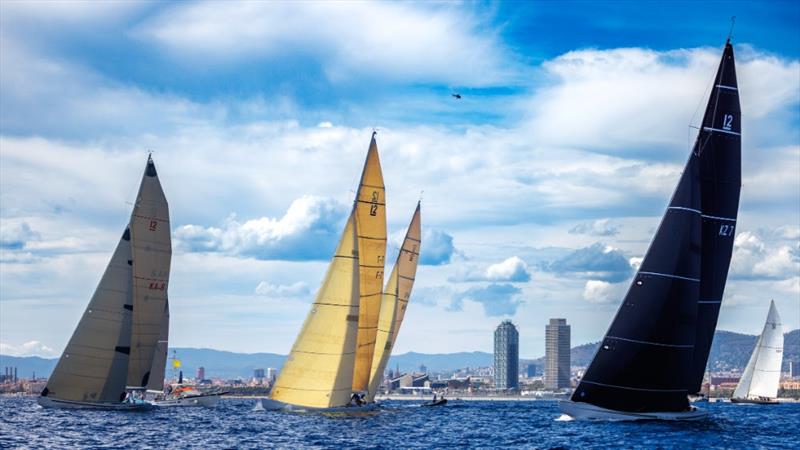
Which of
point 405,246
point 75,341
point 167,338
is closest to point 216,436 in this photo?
point 75,341

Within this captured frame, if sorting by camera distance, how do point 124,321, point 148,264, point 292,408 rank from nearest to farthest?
point 292,408
point 124,321
point 148,264

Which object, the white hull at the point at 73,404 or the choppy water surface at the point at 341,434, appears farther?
the white hull at the point at 73,404

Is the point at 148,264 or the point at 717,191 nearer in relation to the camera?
the point at 717,191

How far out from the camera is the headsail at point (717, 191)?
66.0m

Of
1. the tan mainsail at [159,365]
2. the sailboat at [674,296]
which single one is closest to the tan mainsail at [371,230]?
the sailboat at [674,296]

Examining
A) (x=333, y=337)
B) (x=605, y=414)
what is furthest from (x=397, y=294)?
(x=605, y=414)

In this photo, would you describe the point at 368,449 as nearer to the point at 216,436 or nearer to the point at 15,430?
the point at 216,436

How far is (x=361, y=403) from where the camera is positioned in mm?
81438

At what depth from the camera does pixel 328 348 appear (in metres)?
71.0

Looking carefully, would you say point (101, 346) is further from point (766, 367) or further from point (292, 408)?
point (766, 367)

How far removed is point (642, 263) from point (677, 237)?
2.47 metres

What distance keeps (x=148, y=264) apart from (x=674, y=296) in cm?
3651

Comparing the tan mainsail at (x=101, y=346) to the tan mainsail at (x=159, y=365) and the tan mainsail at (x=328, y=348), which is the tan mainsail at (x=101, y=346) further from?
the tan mainsail at (x=159, y=365)

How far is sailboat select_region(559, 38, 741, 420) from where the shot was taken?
210ft
